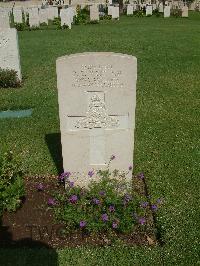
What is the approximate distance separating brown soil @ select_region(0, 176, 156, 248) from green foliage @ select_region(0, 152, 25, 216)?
18cm

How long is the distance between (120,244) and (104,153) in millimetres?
1239

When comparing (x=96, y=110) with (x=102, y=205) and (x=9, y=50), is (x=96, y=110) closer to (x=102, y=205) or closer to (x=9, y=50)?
(x=102, y=205)

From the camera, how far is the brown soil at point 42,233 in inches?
193

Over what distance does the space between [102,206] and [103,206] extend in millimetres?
17

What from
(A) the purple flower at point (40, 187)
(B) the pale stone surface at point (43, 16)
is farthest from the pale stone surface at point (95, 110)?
(B) the pale stone surface at point (43, 16)

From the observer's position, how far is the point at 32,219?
17.5 ft

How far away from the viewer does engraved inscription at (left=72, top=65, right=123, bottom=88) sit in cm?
493

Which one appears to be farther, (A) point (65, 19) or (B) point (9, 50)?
(A) point (65, 19)

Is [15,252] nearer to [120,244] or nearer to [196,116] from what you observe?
[120,244]

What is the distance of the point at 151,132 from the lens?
8227 mm

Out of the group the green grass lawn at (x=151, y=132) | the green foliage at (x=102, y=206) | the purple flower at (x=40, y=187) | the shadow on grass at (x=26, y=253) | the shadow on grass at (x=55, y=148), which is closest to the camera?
the shadow on grass at (x=26, y=253)

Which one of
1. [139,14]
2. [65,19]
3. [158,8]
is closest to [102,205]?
[65,19]

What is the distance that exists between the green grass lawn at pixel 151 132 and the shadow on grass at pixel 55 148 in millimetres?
60

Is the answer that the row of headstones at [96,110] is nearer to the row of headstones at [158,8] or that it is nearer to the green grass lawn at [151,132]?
the green grass lawn at [151,132]
